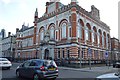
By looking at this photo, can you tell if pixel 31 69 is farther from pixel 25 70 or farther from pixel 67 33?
pixel 67 33

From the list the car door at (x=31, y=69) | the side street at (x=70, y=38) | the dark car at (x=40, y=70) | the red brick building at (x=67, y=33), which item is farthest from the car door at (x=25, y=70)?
the red brick building at (x=67, y=33)

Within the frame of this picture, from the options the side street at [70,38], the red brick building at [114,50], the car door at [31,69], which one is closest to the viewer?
the car door at [31,69]

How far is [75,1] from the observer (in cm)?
3519

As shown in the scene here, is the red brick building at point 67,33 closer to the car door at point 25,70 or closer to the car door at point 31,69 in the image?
the car door at point 25,70

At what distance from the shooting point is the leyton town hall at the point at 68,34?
34.7 m

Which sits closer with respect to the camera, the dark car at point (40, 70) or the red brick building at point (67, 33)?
the dark car at point (40, 70)

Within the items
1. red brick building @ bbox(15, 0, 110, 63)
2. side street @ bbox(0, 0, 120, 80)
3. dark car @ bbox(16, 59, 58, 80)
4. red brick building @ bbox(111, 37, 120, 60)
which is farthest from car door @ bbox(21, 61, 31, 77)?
red brick building @ bbox(111, 37, 120, 60)

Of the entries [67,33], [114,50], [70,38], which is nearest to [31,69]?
[70,38]

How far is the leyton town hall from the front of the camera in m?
34.7

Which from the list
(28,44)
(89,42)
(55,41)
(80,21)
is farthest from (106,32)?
(28,44)

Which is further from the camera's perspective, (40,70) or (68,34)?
(68,34)

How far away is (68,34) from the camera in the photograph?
35969 millimetres

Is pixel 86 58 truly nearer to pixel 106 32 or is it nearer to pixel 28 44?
pixel 106 32

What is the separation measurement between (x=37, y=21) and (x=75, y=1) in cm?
1538
